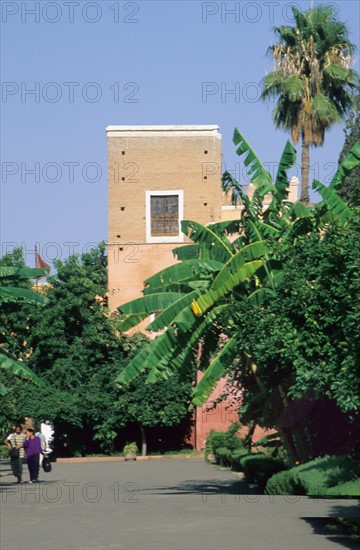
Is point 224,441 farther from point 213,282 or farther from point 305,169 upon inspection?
point 213,282

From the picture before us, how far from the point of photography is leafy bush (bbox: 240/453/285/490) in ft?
94.6

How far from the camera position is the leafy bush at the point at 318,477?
20812 millimetres

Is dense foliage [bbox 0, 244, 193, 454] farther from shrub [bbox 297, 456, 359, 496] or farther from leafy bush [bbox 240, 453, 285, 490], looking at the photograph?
shrub [bbox 297, 456, 359, 496]

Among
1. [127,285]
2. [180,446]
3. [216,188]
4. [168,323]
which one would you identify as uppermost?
[216,188]

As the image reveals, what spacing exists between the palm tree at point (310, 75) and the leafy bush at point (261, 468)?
13736 mm

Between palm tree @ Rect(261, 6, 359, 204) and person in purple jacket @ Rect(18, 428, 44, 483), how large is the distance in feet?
50.1

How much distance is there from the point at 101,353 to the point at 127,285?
4087 mm

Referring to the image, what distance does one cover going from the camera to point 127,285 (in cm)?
5234

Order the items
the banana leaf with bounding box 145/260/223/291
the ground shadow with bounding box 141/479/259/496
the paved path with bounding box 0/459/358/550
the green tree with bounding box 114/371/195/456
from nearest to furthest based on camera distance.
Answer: the paved path with bounding box 0/459/358/550 → the banana leaf with bounding box 145/260/223/291 → the ground shadow with bounding box 141/479/259/496 → the green tree with bounding box 114/371/195/456

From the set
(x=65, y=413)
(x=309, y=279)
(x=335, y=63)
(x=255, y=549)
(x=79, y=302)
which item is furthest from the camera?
(x=79, y=302)

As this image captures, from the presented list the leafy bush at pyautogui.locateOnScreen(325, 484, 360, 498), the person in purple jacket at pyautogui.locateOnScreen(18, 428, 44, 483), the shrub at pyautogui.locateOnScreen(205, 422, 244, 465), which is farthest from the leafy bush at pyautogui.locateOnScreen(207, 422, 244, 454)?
the leafy bush at pyautogui.locateOnScreen(325, 484, 360, 498)

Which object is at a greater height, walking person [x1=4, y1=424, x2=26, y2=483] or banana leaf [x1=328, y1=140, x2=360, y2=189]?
banana leaf [x1=328, y1=140, x2=360, y2=189]

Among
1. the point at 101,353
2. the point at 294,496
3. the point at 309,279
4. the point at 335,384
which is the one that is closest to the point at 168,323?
the point at 294,496

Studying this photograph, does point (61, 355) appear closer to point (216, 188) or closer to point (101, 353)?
point (101, 353)
